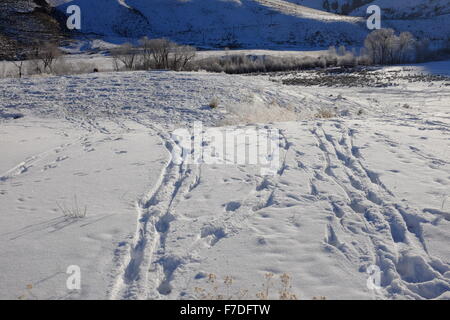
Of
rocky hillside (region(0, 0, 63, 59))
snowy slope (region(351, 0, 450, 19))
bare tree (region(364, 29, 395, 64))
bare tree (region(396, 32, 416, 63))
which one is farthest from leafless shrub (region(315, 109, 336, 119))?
snowy slope (region(351, 0, 450, 19))

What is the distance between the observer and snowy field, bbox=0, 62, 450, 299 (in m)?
3.70

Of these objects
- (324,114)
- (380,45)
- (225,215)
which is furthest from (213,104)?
(380,45)

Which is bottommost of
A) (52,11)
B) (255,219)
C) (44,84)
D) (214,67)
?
(255,219)

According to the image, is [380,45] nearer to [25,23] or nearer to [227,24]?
[227,24]

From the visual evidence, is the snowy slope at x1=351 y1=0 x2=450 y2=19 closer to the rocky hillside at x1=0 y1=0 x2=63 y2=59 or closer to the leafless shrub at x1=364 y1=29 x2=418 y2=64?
the leafless shrub at x1=364 y1=29 x2=418 y2=64

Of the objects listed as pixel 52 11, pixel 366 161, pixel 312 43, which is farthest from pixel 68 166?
pixel 52 11

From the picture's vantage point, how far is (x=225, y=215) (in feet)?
17.0

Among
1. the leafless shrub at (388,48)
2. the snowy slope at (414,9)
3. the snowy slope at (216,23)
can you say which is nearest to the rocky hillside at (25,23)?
the snowy slope at (216,23)

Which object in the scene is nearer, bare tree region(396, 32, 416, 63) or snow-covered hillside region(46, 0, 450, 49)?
bare tree region(396, 32, 416, 63)

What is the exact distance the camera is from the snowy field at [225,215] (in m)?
3.70

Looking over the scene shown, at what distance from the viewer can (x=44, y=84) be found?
56.1ft
